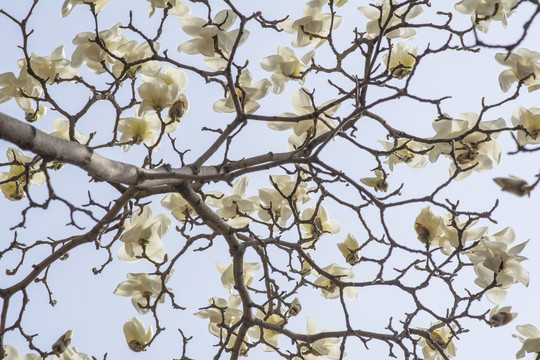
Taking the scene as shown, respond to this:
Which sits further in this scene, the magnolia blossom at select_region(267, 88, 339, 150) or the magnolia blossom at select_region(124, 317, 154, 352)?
the magnolia blossom at select_region(124, 317, 154, 352)

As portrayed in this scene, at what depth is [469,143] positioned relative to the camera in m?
2.03

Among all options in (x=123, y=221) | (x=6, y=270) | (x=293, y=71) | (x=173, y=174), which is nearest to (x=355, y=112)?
(x=293, y=71)

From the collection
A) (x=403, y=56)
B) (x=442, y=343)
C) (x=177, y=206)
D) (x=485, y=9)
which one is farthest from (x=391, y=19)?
(x=442, y=343)

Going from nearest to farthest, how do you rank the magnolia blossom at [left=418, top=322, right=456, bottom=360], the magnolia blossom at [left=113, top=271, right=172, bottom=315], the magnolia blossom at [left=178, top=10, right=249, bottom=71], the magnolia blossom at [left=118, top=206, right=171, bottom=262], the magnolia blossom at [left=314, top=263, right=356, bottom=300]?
the magnolia blossom at [left=178, top=10, right=249, bottom=71] → the magnolia blossom at [left=118, top=206, right=171, bottom=262] → the magnolia blossom at [left=113, top=271, right=172, bottom=315] → the magnolia blossom at [left=418, top=322, right=456, bottom=360] → the magnolia blossom at [left=314, top=263, right=356, bottom=300]

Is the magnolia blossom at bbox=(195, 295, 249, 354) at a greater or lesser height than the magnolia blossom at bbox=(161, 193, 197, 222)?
lesser

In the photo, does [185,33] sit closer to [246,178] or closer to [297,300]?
[246,178]

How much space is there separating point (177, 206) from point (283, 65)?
69 centimetres

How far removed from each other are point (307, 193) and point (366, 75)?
661mm

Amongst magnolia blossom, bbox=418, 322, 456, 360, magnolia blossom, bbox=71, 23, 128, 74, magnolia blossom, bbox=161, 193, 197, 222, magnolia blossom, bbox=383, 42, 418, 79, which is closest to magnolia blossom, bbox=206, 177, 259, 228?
magnolia blossom, bbox=161, 193, 197, 222

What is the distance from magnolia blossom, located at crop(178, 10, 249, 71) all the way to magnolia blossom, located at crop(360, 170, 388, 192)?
2.76 ft

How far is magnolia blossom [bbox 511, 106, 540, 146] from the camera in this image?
206 cm

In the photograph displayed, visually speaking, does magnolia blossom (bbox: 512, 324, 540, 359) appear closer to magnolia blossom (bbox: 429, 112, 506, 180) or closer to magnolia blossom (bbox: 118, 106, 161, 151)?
magnolia blossom (bbox: 429, 112, 506, 180)

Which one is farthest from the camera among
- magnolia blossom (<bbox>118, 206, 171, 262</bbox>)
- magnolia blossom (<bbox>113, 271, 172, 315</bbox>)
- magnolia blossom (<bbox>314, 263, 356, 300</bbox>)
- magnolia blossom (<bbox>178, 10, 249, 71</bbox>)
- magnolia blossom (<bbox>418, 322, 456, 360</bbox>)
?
magnolia blossom (<bbox>314, 263, 356, 300</bbox>)

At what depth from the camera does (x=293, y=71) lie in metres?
2.17
